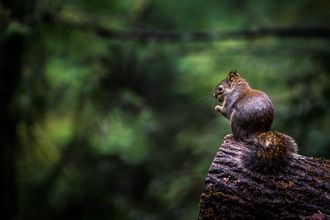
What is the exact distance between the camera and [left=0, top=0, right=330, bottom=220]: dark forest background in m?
6.37

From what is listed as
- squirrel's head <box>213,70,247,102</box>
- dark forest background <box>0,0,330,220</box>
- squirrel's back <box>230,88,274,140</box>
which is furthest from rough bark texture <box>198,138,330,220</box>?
dark forest background <box>0,0,330,220</box>

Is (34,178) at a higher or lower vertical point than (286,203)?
higher

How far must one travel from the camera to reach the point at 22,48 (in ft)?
20.6

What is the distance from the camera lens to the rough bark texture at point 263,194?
3195mm

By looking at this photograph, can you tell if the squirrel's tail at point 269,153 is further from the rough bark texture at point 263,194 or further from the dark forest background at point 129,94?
the dark forest background at point 129,94

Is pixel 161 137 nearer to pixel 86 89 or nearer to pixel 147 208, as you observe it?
pixel 147 208

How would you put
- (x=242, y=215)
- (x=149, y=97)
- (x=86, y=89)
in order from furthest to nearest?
(x=149, y=97), (x=86, y=89), (x=242, y=215)

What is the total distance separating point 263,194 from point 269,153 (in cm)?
19

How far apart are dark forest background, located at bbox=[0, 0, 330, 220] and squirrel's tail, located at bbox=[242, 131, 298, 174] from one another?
89 centimetres

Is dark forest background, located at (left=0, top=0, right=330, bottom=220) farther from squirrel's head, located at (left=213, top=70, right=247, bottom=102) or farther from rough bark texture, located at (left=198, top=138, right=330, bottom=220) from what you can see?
rough bark texture, located at (left=198, top=138, right=330, bottom=220)

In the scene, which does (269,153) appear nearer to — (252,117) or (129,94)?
(252,117)

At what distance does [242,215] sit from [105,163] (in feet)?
17.6

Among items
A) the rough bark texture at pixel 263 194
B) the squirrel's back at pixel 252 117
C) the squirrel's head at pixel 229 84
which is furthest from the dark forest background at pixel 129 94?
the rough bark texture at pixel 263 194

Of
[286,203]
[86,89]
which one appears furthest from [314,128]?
[286,203]
